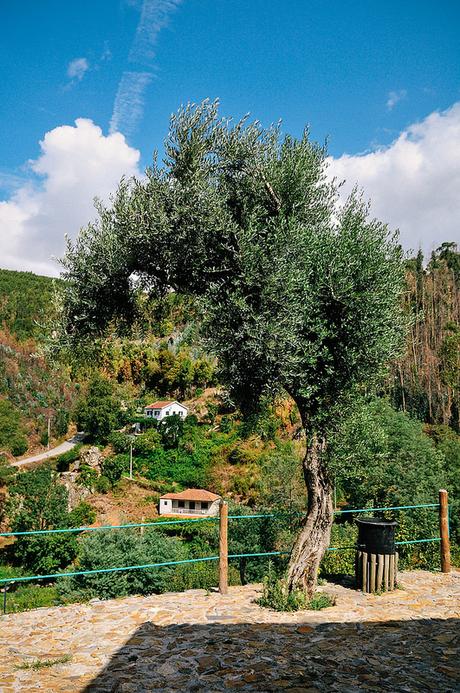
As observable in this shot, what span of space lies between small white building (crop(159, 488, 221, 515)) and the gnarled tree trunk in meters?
25.0

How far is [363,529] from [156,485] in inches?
1144

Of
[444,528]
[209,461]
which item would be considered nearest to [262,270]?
[444,528]

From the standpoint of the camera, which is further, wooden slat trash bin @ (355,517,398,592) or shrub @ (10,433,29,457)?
shrub @ (10,433,29,457)

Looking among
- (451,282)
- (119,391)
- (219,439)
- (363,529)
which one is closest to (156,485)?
(219,439)

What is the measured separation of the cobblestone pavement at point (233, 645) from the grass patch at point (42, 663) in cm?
5

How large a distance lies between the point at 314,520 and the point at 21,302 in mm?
64746

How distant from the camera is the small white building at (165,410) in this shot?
45.0m

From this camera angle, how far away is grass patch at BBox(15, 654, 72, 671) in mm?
5528

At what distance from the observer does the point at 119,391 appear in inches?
2008

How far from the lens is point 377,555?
8.70 meters

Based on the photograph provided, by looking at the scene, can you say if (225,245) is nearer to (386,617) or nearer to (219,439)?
(386,617)

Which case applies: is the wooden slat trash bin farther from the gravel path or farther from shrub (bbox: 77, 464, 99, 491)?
the gravel path

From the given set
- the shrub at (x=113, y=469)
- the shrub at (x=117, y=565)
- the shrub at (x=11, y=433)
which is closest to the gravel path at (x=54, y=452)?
the shrub at (x=11, y=433)

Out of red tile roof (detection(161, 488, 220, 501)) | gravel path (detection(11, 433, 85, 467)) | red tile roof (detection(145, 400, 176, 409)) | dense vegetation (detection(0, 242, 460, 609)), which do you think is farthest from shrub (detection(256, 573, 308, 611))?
red tile roof (detection(145, 400, 176, 409))
